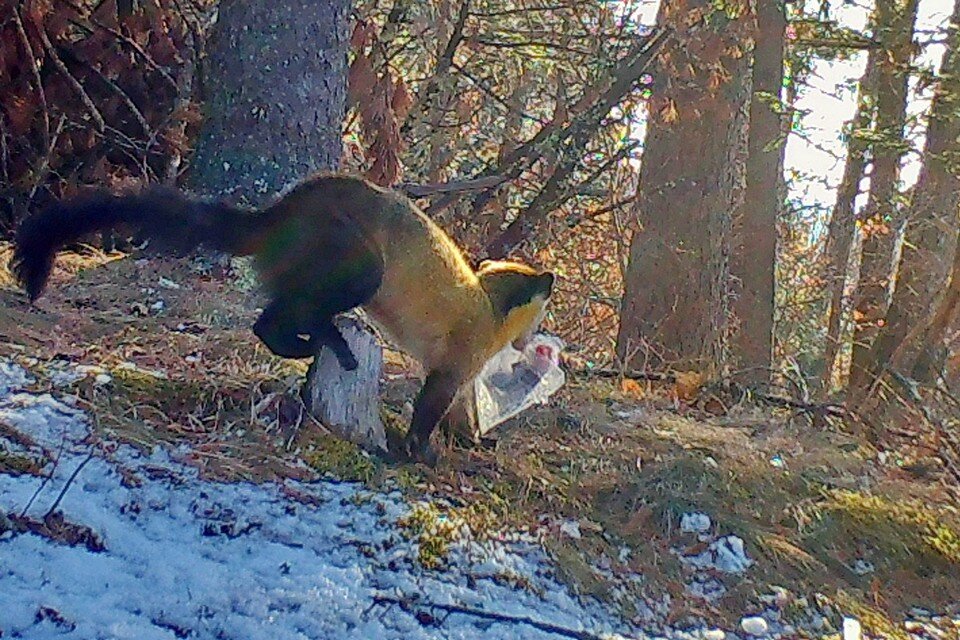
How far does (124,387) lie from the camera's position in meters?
3.27

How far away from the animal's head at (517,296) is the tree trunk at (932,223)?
4.19 meters

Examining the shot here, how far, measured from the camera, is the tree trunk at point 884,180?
973 centimetres

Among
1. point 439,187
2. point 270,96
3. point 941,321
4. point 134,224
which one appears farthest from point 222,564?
point 941,321

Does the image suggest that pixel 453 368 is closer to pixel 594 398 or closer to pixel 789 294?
pixel 594 398

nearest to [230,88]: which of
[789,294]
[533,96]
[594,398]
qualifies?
[594,398]

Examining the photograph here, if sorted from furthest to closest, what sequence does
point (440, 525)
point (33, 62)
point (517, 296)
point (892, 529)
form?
point (33, 62), point (517, 296), point (892, 529), point (440, 525)

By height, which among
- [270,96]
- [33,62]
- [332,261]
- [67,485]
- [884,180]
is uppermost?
[33,62]

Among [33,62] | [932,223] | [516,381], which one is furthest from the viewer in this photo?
[932,223]

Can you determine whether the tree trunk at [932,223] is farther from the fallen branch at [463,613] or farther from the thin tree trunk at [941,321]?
the fallen branch at [463,613]

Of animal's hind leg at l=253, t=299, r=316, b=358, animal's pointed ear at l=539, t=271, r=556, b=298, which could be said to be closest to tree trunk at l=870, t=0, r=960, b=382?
animal's pointed ear at l=539, t=271, r=556, b=298

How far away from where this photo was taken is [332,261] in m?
3.40

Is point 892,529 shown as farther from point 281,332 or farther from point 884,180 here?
point 884,180

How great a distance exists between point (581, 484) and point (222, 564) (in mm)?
1492

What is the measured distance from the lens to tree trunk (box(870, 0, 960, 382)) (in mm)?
7954
